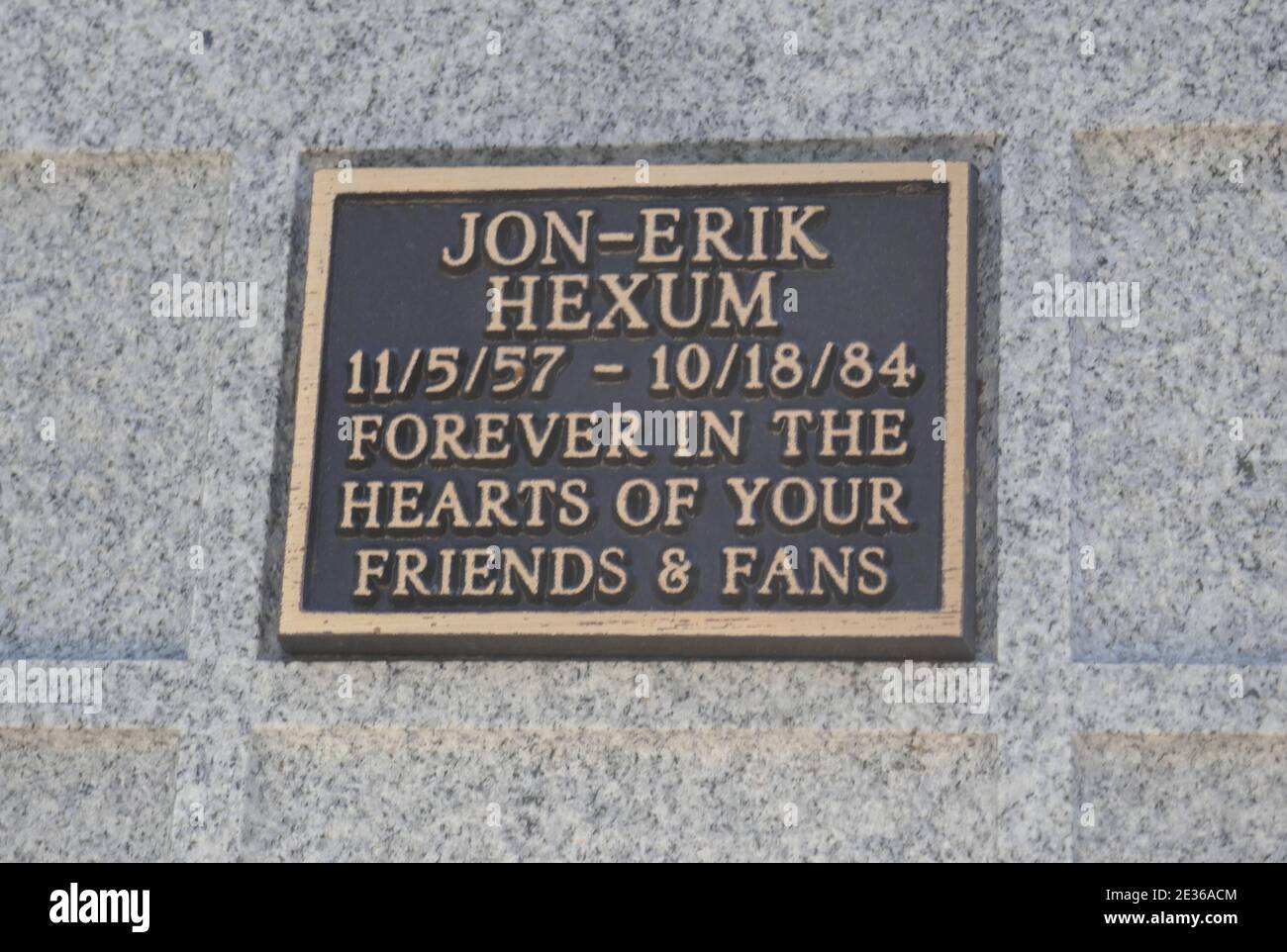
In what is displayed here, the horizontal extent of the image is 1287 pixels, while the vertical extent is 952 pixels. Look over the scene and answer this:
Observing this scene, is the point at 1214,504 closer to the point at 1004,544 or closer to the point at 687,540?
the point at 1004,544

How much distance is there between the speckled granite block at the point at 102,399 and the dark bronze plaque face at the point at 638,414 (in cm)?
36

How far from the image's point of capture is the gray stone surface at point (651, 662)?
5129mm

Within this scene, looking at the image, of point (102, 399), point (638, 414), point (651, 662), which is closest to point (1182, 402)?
point (638, 414)

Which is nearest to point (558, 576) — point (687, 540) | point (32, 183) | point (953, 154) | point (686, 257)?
point (687, 540)

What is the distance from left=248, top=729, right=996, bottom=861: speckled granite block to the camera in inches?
201

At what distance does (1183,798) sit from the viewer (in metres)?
5.06

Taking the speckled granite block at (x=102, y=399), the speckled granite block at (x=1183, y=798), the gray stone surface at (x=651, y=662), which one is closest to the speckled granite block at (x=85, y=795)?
the gray stone surface at (x=651, y=662)

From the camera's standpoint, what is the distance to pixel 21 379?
575 centimetres

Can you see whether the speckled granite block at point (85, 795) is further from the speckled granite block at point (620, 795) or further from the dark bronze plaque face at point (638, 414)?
the dark bronze plaque face at point (638, 414)

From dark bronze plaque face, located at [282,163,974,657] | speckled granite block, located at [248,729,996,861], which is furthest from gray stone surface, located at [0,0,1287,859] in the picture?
dark bronze plaque face, located at [282,163,974,657]

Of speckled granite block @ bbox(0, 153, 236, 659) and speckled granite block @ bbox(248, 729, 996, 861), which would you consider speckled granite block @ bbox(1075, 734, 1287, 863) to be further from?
speckled granite block @ bbox(0, 153, 236, 659)

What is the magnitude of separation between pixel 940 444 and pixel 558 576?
0.89 metres

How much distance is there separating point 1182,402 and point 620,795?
1.53 m

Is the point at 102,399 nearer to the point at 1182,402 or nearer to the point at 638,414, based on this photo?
the point at 638,414
